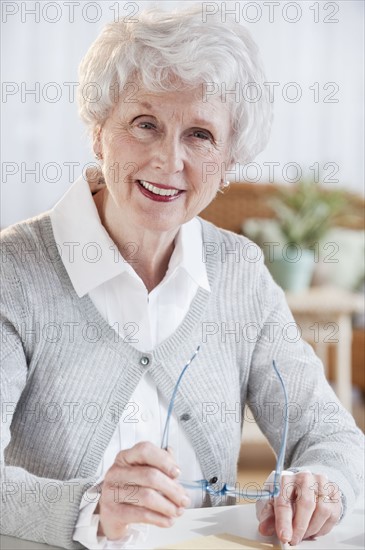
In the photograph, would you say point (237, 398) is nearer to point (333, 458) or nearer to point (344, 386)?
point (333, 458)

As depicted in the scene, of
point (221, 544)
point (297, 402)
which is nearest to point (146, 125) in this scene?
point (297, 402)

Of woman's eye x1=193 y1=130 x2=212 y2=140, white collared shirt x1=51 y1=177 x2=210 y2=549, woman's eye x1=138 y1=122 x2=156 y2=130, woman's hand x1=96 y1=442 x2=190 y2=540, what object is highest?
woman's eye x1=138 y1=122 x2=156 y2=130

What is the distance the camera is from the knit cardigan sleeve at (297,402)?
1.53 meters

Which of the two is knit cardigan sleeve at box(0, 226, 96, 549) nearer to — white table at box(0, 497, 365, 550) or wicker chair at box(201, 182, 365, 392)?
white table at box(0, 497, 365, 550)

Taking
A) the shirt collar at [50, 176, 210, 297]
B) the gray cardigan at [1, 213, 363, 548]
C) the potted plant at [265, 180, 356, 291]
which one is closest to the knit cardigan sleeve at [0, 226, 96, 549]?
the gray cardigan at [1, 213, 363, 548]

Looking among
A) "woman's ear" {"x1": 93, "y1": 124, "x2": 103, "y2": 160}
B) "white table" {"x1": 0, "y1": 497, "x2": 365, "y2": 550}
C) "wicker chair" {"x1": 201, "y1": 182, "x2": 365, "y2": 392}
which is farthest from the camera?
"wicker chair" {"x1": 201, "y1": 182, "x2": 365, "y2": 392}

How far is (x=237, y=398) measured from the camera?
1676 millimetres

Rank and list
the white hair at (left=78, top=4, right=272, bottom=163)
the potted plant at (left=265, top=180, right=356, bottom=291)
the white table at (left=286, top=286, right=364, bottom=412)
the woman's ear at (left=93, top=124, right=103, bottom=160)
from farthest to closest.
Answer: the potted plant at (left=265, top=180, right=356, bottom=291)
the white table at (left=286, top=286, right=364, bottom=412)
the woman's ear at (left=93, top=124, right=103, bottom=160)
the white hair at (left=78, top=4, right=272, bottom=163)

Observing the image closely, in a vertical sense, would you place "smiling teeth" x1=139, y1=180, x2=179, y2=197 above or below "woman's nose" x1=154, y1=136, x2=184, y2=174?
below

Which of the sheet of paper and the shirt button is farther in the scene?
the shirt button

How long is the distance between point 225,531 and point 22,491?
1.00ft

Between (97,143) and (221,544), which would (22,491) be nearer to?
(221,544)

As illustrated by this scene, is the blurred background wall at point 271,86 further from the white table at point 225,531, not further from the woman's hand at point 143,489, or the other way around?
the woman's hand at point 143,489

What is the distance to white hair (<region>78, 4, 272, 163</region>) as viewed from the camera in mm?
1447
